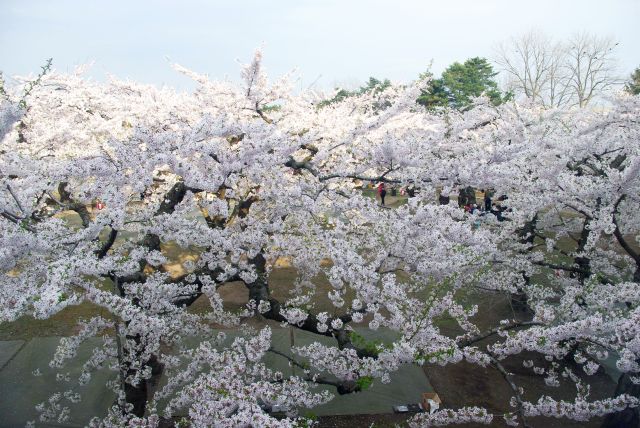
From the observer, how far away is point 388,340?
932 cm

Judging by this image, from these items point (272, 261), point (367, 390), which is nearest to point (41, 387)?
point (272, 261)

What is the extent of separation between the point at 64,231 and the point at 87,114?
12318 millimetres

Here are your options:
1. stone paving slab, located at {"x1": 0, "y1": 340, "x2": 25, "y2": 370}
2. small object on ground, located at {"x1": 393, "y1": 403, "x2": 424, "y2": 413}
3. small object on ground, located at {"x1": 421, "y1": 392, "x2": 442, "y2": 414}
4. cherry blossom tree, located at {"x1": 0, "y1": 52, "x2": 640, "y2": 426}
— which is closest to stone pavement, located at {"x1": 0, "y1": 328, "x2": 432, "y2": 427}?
stone paving slab, located at {"x1": 0, "y1": 340, "x2": 25, "y2": 370}


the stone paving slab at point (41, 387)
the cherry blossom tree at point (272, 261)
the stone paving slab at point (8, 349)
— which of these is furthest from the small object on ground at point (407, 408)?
the stone paving slab at point (8, 349)

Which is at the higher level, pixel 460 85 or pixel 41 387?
pixel 460 85

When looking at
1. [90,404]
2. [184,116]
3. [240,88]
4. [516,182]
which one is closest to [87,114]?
[184,116]

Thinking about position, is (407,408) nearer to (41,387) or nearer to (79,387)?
(79,387)

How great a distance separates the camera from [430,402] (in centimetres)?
694

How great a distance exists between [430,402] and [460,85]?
30439 mm

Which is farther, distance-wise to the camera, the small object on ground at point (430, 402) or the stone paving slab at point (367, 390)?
the stone paving slab at point (367, 390)

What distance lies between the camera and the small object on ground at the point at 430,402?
271 inches

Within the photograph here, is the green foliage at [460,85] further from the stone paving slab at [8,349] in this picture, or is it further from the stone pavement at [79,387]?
the stone paving slab at [8,349]

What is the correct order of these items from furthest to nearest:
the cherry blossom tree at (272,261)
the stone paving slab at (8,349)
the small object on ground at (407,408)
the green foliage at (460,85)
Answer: the green foliage at (460,85), the stone paving slab at (8,349), the small object on ground at (407,408), the cherry blossom tree at (272,261)

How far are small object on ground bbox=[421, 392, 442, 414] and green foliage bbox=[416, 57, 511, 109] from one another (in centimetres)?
2806
